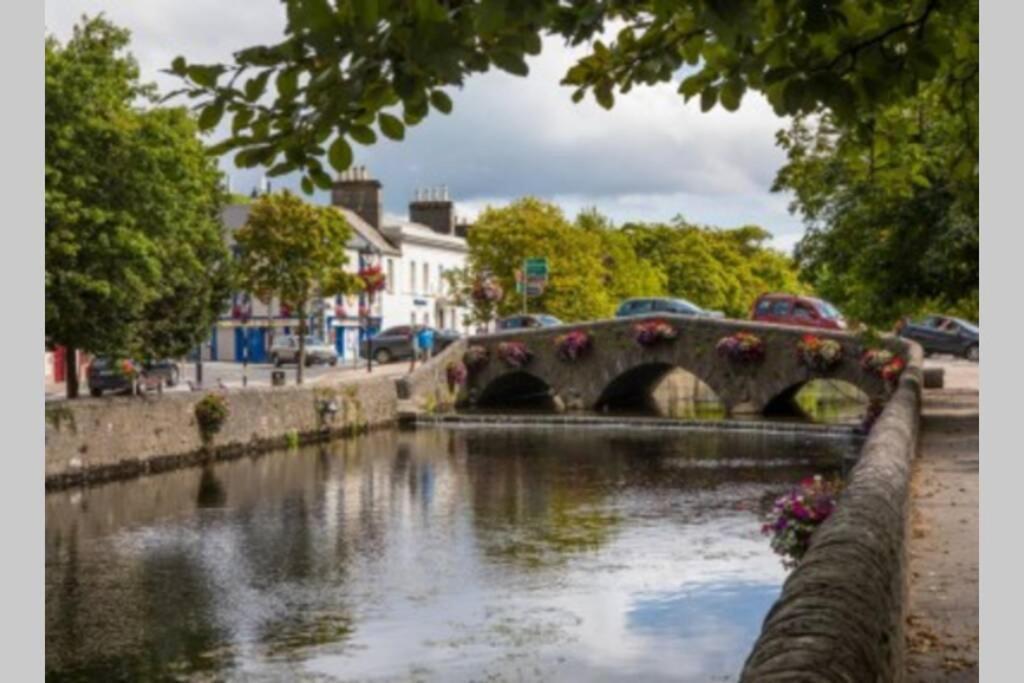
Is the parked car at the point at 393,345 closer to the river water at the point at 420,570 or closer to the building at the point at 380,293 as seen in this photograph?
the building at the point at 380,293

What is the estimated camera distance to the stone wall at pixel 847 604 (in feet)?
14.5

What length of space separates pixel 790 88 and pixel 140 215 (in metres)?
21.2

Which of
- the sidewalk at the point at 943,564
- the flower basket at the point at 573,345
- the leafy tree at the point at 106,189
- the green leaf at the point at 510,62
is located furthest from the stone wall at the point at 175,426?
the green leaf at the point at 510,62

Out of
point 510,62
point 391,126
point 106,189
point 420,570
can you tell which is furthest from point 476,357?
point 510,62

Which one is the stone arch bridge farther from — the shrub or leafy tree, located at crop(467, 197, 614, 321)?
leafy tree, located at crop(467, 197, 614, 321)

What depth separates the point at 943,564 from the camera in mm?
9891

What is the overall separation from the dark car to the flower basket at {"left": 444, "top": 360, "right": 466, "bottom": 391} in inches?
535

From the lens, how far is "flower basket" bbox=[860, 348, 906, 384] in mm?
32125

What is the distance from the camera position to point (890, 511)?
322 inches

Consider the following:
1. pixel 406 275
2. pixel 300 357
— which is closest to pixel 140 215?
pixel 300 357

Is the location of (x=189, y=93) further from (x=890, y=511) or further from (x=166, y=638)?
(x=166, y=638)

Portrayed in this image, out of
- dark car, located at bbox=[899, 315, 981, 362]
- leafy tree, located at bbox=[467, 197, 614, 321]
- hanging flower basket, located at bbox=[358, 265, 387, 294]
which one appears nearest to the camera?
dark car, located at bbox=[899, 315, 981, 362]

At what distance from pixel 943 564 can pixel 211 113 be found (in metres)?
6.65

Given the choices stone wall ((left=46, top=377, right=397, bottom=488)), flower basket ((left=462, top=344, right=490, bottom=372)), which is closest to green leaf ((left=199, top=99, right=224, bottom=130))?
stone wall ((left=46, top=377, right=397, bottom=488))
